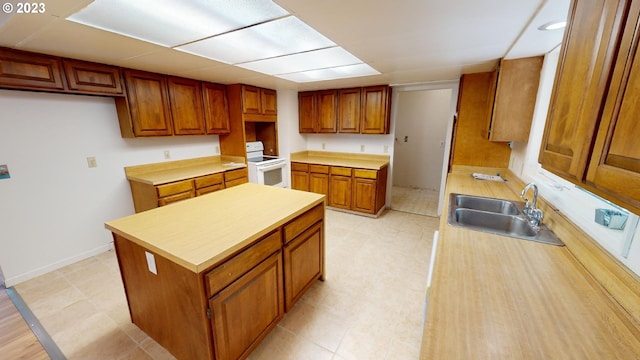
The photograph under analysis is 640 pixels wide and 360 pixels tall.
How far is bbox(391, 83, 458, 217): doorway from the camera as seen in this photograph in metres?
4.71

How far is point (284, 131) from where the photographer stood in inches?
165

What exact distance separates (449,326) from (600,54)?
0.92 m

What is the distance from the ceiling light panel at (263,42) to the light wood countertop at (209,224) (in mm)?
1200

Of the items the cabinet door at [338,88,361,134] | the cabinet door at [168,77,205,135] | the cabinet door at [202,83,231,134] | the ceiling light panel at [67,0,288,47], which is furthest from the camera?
the cabinet door at [338,88,361,134]

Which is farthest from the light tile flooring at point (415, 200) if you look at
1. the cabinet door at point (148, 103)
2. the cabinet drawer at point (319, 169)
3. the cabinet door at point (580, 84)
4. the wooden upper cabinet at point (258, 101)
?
the cabinet door at point (148, 103)

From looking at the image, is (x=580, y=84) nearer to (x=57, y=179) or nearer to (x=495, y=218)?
(x=495, y=218)

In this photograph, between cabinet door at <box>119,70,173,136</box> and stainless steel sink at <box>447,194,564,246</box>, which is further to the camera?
cabinet door at <box>119,70,173,136</box>

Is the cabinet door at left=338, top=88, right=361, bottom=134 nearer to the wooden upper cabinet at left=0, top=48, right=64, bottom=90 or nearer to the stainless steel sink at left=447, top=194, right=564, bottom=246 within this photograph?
the stainless steel sink at left=447, top=194, right=564, bottom=246

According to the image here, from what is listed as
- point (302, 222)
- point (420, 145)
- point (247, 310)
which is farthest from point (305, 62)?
point (420, 145)

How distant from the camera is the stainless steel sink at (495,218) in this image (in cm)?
139

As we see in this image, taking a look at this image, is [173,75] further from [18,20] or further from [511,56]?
[511,56]

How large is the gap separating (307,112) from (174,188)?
8.06 feet

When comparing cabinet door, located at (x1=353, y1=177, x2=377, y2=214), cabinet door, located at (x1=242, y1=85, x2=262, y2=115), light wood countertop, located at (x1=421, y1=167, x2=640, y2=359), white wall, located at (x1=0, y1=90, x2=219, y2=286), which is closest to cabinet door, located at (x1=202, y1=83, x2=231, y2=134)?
cabinet door, located at (x1=242, y1=85, x2=262, y2=115)

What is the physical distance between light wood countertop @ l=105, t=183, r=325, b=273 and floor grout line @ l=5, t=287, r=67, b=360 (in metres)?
0.95
